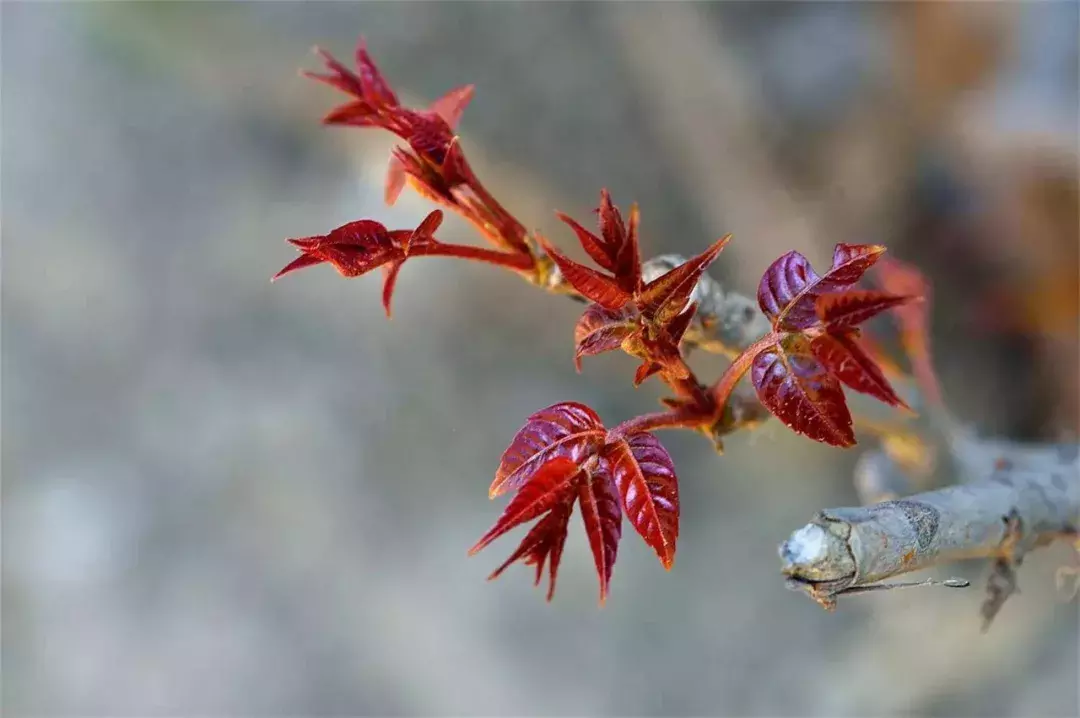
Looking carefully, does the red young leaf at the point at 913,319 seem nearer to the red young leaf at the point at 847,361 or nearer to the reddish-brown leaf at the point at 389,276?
the red young leaf at the point at 847,361

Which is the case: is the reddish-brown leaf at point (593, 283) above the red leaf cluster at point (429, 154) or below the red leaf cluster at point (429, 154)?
below

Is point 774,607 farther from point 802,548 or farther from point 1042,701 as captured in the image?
point 802,548

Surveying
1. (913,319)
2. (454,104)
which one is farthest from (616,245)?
(913,319)

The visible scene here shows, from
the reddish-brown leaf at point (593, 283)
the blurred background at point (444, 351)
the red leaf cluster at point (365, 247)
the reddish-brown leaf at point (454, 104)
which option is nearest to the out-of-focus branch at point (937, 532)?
the reddish-brown leaf at point (593, 283)

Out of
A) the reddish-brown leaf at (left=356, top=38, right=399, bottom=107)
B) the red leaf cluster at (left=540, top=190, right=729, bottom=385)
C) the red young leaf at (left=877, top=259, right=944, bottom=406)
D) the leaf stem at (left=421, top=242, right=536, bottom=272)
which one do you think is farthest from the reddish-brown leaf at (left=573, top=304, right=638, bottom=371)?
the red young leaf at (left=877, top=259, right=944, bottom=406)

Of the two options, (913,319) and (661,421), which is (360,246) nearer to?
(661,421)
